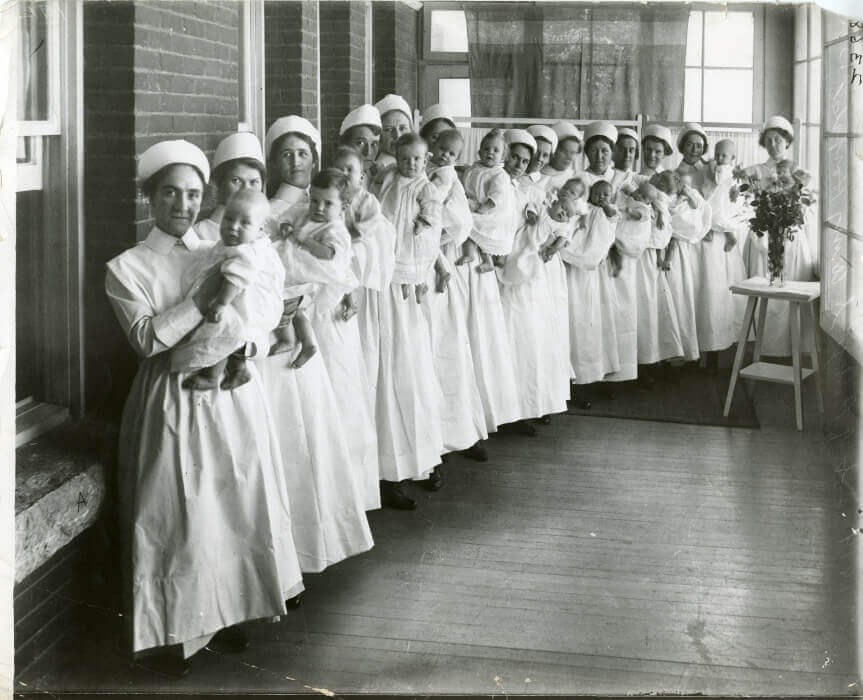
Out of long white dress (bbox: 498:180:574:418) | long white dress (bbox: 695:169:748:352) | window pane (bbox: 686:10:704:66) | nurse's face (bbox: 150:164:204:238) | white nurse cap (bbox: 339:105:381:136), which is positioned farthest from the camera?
long white dress (bbox: 695:169:748:352)

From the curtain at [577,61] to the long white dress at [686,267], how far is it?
2.84 feet

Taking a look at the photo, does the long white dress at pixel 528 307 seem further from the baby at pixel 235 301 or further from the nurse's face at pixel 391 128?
the baby at pixel 235 301

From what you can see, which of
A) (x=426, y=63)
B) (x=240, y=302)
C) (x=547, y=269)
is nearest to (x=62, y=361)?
(x=240, y=302)

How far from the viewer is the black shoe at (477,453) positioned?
20.6 ft

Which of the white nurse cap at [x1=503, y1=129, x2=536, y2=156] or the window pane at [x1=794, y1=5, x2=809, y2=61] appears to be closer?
the window pane at [x1=794, y1=5, x2=809, y2=61]

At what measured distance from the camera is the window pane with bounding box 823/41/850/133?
3.65m

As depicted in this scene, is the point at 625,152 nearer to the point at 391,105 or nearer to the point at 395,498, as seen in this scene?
the point at 391,105

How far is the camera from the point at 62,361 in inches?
151

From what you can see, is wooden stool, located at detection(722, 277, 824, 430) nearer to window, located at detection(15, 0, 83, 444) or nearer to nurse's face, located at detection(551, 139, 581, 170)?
nurse's face, located at detection(551, 139, 581, 170)

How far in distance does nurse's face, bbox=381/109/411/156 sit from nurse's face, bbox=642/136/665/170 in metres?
2.61

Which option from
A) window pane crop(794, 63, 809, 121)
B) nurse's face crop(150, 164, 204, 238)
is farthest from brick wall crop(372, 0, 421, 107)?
nurse's face crop(150, 164, 204, 238)

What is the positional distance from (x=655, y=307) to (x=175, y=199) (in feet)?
17.5

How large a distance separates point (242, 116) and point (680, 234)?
4015 millimetres

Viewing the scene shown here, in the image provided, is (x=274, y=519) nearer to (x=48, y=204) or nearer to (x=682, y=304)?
(x=48, y=204)
